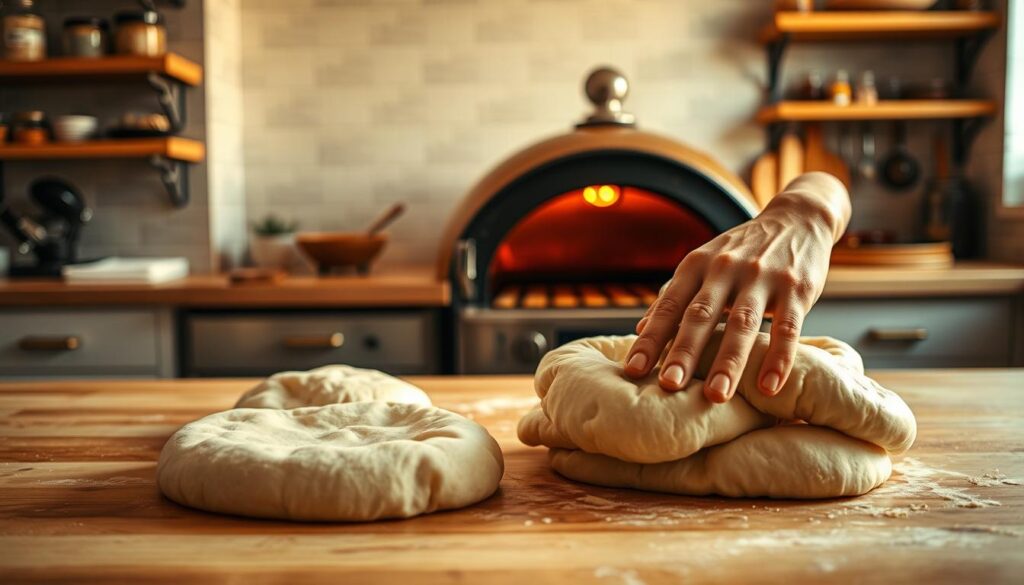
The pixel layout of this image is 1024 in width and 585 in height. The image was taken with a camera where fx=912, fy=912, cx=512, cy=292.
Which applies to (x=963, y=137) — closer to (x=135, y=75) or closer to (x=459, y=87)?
(x=459, y=87)

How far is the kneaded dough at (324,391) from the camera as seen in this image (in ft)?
3.59

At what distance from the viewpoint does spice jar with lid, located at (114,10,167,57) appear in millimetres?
2604

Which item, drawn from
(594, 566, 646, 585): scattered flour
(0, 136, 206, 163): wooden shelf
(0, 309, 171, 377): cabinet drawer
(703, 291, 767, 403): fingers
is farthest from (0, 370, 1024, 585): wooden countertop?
(0, 136, 206, 163): wooden shelf

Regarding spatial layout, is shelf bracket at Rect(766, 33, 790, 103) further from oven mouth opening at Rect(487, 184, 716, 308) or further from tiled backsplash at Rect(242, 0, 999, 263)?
oven mouth opening at Rect(487, 184, 716, 308)

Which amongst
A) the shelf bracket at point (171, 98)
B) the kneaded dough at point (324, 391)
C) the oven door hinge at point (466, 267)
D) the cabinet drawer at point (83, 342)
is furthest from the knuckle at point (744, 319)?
the shelf bracket at point (171, 98)

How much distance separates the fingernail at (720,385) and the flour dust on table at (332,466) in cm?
21

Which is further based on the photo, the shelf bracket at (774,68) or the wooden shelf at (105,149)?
the shelf bracket at (774,68)

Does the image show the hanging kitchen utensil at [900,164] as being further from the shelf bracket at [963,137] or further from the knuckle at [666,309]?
the knuckle at [666,309]

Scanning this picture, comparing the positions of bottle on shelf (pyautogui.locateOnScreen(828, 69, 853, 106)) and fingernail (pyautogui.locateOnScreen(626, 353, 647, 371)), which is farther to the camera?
bottle on shelf (pyautogui.locateOnScreen(828, 69, 853, 106))

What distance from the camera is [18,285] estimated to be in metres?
2.45

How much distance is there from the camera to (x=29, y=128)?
2.64 metres

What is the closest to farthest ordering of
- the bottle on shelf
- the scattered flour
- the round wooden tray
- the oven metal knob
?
the scattered flour < the oven metal knob < the round wooden tray < the bottle on shelf

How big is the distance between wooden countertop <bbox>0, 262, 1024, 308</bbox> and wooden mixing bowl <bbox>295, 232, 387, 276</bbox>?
0.49 ft

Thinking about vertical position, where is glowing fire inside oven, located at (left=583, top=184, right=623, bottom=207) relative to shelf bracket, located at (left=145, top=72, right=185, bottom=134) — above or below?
below
